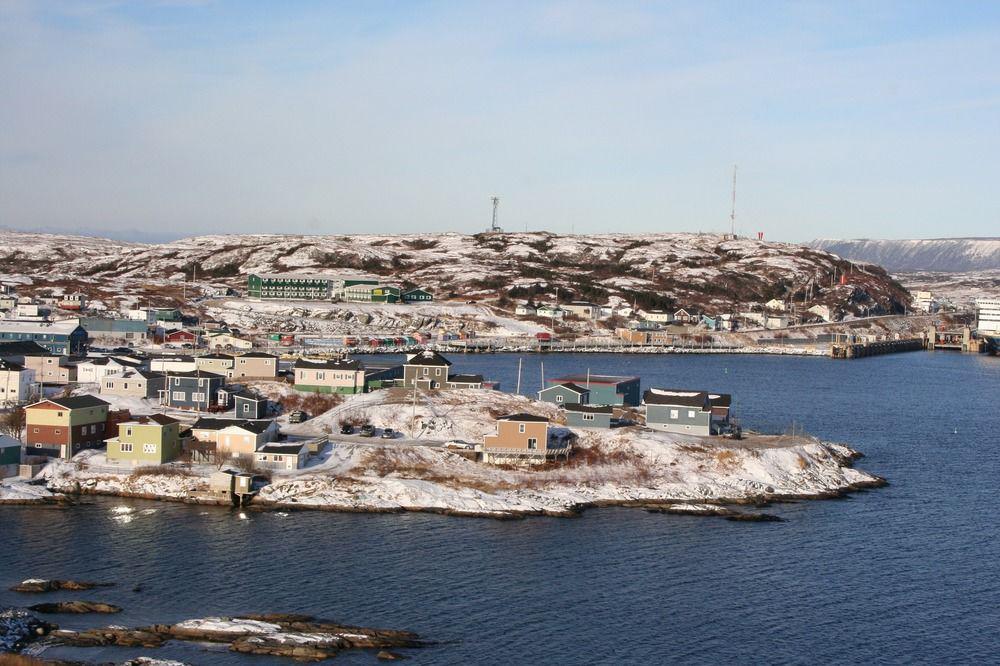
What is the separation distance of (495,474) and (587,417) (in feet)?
21.0

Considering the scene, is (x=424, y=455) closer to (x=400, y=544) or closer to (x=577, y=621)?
(x=400, y=544)

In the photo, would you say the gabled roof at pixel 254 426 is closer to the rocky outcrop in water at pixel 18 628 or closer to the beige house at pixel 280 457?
the beige house at pixel 280 457

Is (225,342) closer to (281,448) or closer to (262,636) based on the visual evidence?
(281,448)

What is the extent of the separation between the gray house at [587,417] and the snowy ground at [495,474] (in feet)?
3.76

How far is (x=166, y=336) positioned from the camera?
75.4 meters

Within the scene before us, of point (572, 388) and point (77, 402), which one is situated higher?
point (572, 388)


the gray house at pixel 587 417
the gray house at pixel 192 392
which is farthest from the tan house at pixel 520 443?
the gray house at pixel 192 392

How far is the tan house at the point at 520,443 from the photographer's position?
36.3 metres

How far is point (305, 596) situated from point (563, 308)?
80934mm

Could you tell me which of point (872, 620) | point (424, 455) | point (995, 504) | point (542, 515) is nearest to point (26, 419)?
point (424, 455)

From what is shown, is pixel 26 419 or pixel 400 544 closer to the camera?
pixel 400 544

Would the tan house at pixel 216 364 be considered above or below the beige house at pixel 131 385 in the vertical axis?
above

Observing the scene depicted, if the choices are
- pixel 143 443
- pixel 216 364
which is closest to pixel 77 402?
pixel 143 443

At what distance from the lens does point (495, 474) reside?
1379 inches
